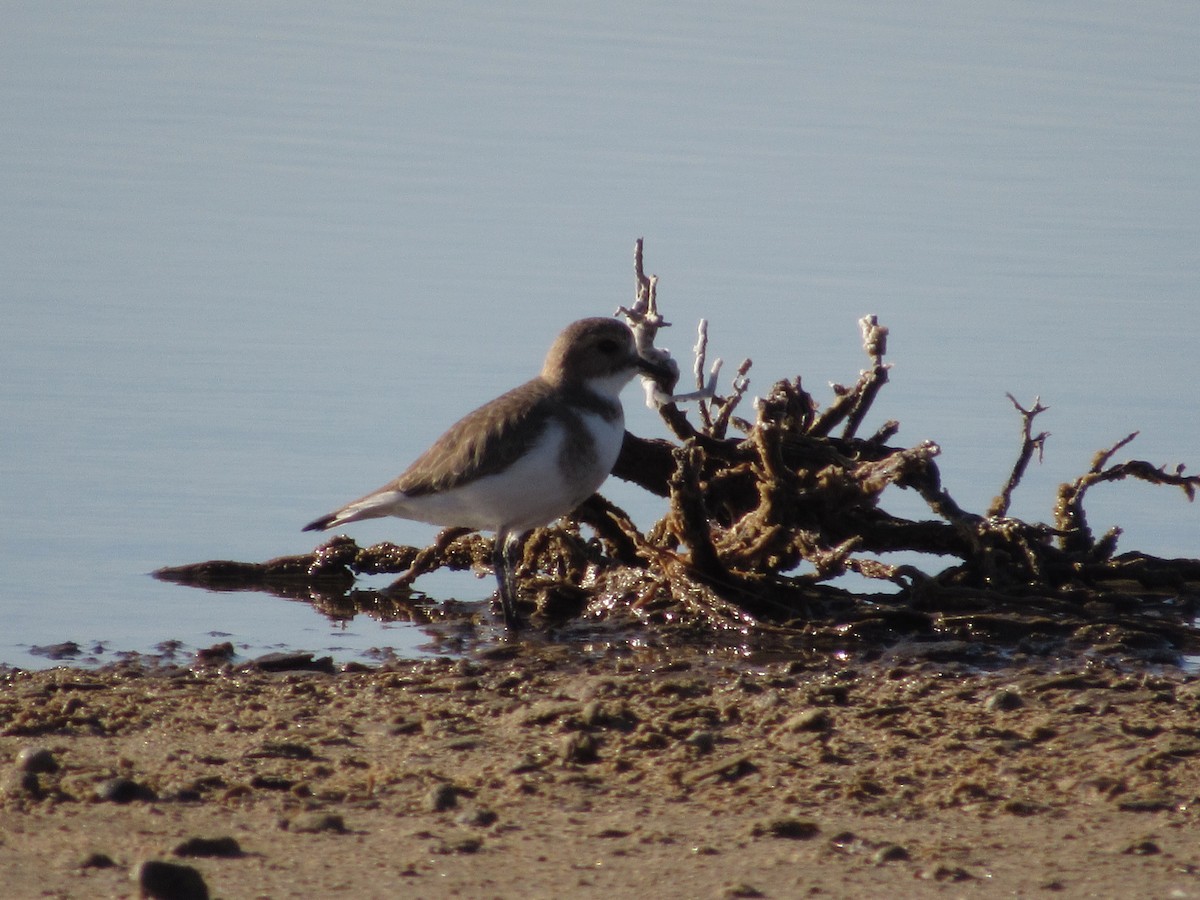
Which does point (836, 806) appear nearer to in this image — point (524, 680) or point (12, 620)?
point (524, 680)

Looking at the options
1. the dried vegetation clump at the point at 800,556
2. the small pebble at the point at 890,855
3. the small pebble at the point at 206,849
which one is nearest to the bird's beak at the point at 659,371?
the dried vegetation clump at the point at 800,556

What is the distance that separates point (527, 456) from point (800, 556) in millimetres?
1207

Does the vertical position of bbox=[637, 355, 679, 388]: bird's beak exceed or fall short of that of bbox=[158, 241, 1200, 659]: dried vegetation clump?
it exceeds it

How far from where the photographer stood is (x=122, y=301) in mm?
13641

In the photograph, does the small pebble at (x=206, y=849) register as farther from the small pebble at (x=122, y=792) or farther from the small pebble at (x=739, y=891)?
the small pebble at (x=739, y=891)

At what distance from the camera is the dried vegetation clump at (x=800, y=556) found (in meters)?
7.58

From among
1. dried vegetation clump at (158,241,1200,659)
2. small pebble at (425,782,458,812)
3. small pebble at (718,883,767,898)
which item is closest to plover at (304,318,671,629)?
dried vegetation clump at (158,241,1200,659)

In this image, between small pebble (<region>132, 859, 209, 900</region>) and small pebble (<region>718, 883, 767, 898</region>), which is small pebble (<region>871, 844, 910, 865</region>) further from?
small pebble (<region>132, 859, 209, 900</region>)

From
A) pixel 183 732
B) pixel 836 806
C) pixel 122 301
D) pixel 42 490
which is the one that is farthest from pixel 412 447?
pixel 836 806

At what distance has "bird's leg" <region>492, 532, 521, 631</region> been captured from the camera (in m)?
7.88

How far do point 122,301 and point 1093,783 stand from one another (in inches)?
370

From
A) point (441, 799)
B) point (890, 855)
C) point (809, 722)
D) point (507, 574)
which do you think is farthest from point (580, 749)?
point (507, 574)

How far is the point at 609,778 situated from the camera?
576cm

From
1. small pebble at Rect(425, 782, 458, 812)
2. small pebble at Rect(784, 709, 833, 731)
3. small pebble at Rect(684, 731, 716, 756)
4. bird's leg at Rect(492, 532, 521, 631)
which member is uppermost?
bird's leg at Rect(492, 532, 521, 631)
